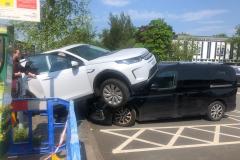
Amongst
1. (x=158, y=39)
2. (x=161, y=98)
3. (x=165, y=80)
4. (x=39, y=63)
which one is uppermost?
(x=158, y=39)

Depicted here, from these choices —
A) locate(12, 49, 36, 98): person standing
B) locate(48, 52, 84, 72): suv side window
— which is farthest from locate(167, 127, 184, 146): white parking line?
locate(12, 49, 36, 98): person standing

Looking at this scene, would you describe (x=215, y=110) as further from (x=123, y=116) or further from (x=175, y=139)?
(x=123, y=116)

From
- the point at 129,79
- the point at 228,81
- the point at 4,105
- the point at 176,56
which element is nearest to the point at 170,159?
the point at 129,79

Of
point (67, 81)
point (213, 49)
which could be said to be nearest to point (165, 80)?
point (67, 81)

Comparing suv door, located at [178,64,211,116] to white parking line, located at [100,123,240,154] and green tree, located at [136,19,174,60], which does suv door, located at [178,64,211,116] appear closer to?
white parking line, located at [100,123,240,154]

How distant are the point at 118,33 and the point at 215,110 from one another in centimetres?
4252

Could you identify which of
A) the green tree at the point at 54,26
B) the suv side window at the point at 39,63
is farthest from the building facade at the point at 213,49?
the suv side window at the point at 39,63

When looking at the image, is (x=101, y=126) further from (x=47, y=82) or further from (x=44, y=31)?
(x=44, y=31)

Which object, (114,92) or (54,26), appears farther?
(54,26)

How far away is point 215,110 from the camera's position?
11234 mm

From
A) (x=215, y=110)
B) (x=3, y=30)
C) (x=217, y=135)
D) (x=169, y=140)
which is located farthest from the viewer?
(x=215, y=110)

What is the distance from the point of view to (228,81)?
37.0 feet

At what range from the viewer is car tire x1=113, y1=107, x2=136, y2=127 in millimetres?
10359

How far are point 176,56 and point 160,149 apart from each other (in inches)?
2046
